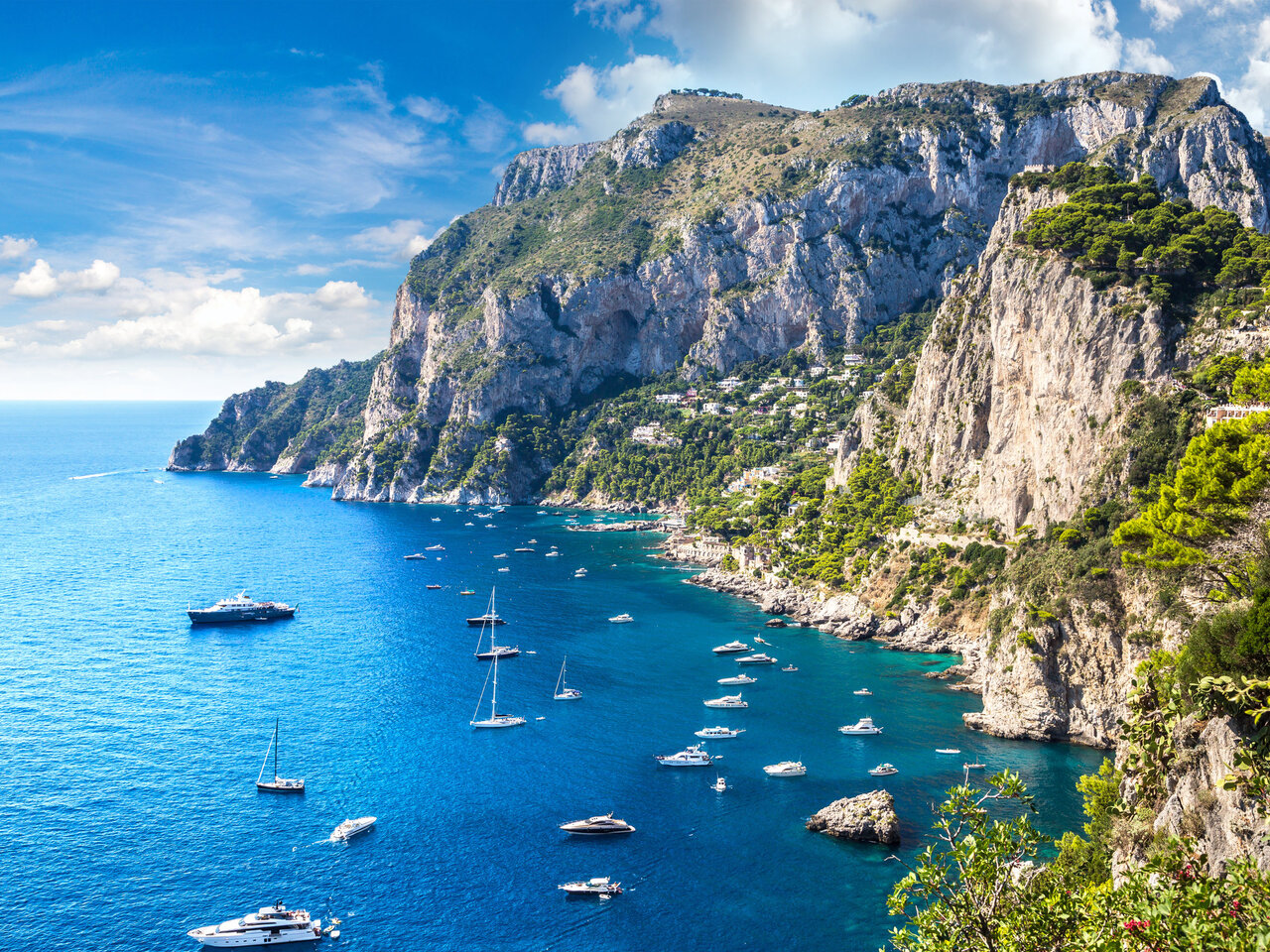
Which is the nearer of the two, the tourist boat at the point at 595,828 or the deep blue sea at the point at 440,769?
the deep blue sea at the point at 440,769

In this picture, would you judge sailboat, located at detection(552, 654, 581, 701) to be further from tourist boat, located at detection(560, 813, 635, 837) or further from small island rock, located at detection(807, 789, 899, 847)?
small island rock, located at detection(807, 789, 899, 847)

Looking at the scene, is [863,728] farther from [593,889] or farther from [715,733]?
[593,889]

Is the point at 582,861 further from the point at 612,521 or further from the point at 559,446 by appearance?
the point at 559,446

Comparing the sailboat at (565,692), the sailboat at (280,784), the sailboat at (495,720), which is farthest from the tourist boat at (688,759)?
the sailboat at (280,784)

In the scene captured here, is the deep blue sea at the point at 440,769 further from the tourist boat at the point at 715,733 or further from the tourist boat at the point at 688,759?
the tourist boat at the point at 715,733

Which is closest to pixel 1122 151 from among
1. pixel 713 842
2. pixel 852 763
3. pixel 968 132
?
pixel 968 132

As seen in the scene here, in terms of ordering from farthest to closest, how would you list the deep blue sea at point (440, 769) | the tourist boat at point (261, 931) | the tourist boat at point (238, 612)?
the tourist boat at point (238, 612)
the deep blue sea at point (440, 769)
the tourist boat at point (261, 931)

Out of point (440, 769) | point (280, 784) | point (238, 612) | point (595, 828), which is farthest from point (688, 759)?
point (238, 612)
